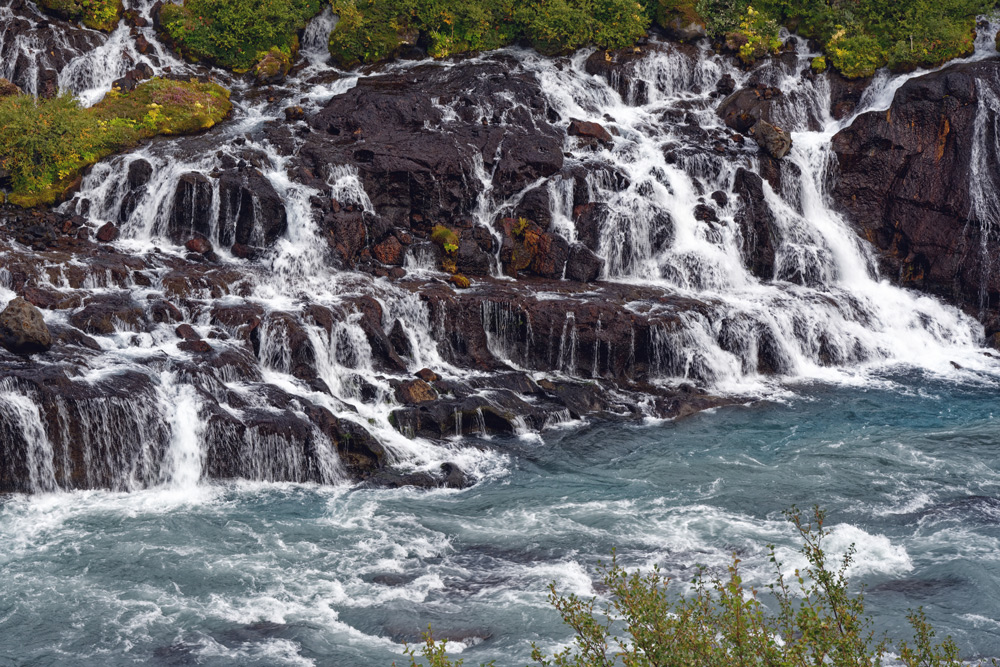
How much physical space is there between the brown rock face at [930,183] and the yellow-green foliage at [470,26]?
1061 cm

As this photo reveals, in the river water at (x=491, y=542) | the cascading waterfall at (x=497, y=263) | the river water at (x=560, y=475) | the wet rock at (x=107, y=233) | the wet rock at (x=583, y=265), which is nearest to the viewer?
the river water at (x=491, y=542)

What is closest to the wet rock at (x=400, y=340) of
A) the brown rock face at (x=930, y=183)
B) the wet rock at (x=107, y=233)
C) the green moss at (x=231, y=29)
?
the wet rock at (x=107, y=233)

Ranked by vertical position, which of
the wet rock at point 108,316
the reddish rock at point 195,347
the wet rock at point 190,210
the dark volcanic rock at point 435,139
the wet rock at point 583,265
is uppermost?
the dark volcanic rock at point 435,139

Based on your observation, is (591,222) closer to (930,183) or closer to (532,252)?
(532,252)

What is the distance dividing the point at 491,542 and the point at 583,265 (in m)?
13.4

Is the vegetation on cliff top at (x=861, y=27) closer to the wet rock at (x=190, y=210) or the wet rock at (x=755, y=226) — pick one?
the wet rock at (x=755, y=226)

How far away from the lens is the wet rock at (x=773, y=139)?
32.9m

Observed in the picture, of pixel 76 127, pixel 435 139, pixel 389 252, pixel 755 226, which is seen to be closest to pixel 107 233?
pixel 76 127

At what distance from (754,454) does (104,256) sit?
18.1 m

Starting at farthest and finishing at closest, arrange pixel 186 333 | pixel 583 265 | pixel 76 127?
pixel 76 127, pixel 583 265, pixel 186 333

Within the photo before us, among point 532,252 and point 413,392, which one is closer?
point 413,392

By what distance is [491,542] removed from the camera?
59.4ft

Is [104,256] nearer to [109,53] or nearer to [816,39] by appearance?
[109,53]

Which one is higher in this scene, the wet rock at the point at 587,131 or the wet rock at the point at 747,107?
the wet rock at the point at 747,107
